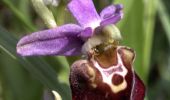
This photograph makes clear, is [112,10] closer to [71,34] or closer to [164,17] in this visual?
[71,34]

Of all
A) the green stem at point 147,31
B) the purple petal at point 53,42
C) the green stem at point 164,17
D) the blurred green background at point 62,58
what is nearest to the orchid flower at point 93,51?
the purple petal at point 53,42

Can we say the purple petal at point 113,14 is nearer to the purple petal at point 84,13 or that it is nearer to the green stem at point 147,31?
the purple petal at point 84,13

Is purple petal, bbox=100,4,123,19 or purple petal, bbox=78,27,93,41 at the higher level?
purple petal, bbox=100,4,123,19

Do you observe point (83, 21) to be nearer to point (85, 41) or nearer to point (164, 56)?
point (85, 41)

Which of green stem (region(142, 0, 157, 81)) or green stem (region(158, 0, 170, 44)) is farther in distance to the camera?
green stem (region(158, 0, 170, 44))

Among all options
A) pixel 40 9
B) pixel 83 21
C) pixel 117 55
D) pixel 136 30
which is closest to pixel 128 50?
pixel 117 55

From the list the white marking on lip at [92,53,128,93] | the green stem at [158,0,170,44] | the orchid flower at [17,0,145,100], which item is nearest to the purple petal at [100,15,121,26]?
the orchid flower at [17,0,145,100]

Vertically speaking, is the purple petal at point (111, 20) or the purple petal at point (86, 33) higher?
the purple petal at point (111, 20)

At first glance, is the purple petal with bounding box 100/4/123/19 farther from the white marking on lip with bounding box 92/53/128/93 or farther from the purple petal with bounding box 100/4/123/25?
the white marking on lip with bounding box 92/53/128/93
